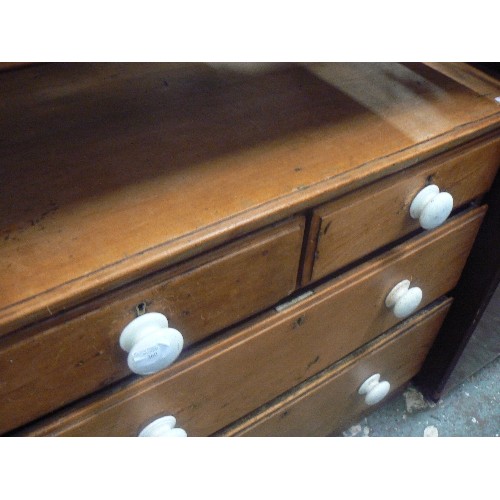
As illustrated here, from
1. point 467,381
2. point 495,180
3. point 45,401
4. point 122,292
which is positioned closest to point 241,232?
point 122,292

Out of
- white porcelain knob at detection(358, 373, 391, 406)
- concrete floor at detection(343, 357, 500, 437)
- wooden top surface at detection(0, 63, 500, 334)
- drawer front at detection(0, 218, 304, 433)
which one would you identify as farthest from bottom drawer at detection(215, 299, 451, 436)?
wooden top surface at detection(0, 63, 500, 334)

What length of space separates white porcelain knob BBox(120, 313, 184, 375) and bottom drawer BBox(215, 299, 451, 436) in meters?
0.27

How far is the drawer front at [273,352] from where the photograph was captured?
0.45 metres

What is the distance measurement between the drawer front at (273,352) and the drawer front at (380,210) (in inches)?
1.6

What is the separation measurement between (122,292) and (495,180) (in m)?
0.47

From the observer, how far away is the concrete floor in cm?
94

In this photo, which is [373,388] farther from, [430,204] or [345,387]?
[430,204]

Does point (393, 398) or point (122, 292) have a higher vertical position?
point (122, 292)

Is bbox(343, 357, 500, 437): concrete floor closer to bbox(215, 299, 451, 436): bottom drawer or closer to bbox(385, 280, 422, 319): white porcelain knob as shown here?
bbox(215, 299, 451, 436): bottom drawer

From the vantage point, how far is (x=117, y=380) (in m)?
0.42

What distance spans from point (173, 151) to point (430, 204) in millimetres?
263

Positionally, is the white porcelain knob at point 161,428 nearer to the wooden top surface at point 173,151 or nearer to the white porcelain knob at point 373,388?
the wooden top surface at point 173,151

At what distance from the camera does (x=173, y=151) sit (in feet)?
1.40

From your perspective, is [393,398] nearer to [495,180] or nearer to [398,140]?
[495,180]
